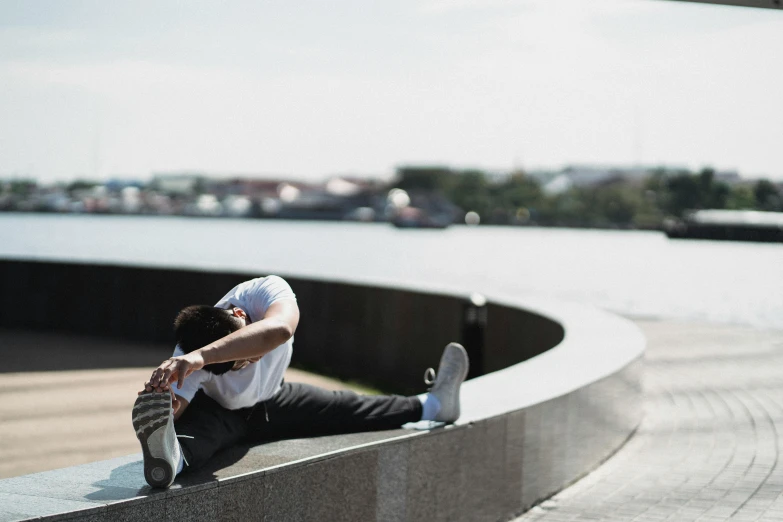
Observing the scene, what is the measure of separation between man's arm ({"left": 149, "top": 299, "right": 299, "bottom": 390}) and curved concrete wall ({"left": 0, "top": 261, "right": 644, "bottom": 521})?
15.0 inches

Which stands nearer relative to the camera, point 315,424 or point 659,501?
point 315,424

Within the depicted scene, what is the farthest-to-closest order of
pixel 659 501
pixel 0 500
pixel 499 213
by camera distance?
pixel 499 213 → pixel 659 501 → pixel 0 500

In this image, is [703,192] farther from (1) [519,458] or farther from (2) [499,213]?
(1) [519,458]

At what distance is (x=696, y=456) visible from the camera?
7035 mm

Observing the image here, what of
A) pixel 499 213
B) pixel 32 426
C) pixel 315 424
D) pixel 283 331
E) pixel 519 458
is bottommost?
pixel 499 213

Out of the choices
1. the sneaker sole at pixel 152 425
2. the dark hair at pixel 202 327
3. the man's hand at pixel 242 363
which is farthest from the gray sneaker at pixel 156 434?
the man's hand at pixel 242 363

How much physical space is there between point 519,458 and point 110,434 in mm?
3947

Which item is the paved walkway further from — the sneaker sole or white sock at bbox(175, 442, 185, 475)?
the sneaker sole

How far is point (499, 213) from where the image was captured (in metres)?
195

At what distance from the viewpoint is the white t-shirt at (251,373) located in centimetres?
415

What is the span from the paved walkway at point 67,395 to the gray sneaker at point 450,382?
10.9 feet

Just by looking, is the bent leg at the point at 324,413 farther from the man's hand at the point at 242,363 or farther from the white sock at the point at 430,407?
the man's hand at the point at 242,363

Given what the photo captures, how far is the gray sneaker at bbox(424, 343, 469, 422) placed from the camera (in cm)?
488

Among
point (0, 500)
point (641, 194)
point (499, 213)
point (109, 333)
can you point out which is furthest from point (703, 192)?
point (0, 500)
